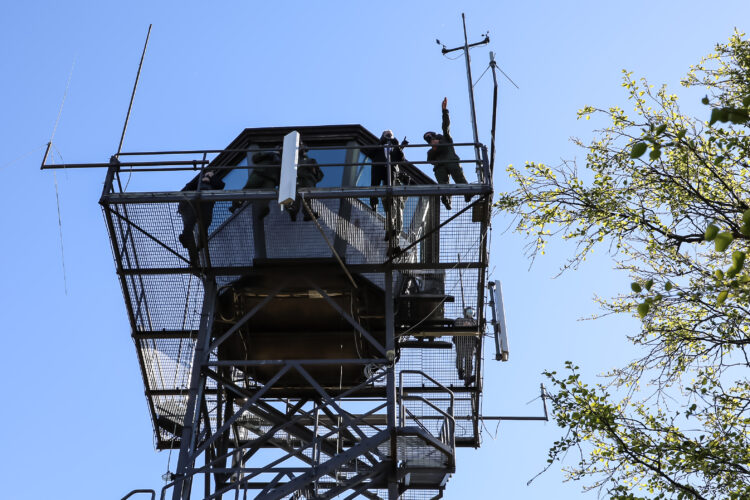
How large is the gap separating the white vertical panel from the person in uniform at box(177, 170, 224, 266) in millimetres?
1764

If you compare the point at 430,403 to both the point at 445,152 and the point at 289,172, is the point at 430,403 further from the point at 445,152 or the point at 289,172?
the point at 289,172

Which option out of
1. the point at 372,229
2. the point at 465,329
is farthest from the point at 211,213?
the point at 465,329

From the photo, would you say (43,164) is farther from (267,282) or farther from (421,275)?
(421,275)

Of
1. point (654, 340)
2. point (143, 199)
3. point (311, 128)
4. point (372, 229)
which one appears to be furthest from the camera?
point (311, 128)

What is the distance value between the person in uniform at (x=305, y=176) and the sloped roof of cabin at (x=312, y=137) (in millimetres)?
864

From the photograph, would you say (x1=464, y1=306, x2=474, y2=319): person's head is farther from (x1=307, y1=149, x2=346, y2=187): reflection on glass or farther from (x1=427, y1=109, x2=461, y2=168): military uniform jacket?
(x1=307, y1=149, x2=346, y2=187): reflection on glass

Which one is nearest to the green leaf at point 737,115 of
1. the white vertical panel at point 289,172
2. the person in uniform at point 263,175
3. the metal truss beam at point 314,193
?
the white vertical panel at point 289,172

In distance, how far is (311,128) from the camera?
52.8 feet

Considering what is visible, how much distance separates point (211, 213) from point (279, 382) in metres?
4.08

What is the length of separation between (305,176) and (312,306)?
7.87 feet

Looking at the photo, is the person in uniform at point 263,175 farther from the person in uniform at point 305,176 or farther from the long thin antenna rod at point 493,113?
the long thin antenna rod at point 493,113

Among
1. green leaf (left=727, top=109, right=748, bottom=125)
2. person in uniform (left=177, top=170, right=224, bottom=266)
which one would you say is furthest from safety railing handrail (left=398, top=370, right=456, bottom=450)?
green leaf (left=727, top=109, right=748, bottom=125)

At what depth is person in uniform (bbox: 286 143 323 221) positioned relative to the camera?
14.0 meters

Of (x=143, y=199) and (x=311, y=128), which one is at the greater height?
(x=311, y=128)
